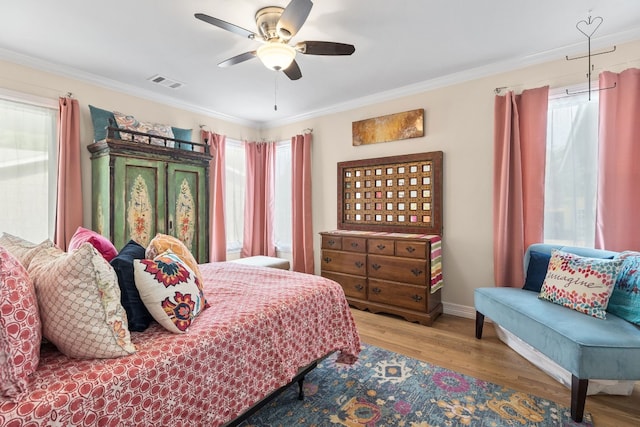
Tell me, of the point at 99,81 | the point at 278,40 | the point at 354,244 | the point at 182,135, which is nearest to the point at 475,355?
the point at 354,244

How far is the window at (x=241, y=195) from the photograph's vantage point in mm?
4691

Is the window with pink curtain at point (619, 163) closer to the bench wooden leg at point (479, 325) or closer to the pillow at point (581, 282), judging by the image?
the pillow at point (581, 282)

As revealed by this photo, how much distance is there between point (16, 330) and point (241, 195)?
13.0ft

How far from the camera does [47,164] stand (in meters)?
2.95

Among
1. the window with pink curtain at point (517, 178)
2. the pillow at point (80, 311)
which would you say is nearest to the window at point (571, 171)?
the window with pink curtain at point (517, 178)

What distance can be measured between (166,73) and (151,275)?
2.66 m

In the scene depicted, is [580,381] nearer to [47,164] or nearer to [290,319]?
[290,319]

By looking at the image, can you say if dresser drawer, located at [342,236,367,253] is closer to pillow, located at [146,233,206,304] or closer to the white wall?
the white wall

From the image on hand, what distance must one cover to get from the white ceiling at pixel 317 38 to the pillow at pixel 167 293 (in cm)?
182

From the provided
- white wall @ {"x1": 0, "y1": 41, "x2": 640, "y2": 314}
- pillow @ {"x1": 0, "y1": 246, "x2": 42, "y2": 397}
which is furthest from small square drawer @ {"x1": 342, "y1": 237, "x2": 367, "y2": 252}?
pillow @ {"x1": 0, "y1": 246, "x2": 42, "y2": 397}

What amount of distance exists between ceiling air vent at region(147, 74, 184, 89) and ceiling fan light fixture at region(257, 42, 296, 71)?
1801 millimetres

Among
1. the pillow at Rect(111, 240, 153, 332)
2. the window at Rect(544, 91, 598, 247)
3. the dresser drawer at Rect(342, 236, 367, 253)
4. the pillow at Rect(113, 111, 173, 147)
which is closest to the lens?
the pillow at Rect(111, 240, 153, 332)

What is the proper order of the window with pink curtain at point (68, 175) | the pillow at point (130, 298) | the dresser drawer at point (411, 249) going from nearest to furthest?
the pillow at point (130, 298)
the window with pink curtain at point (68, 175)
the dresser drawer at point (411, 249)

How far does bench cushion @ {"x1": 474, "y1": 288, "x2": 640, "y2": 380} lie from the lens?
1.65 meters
